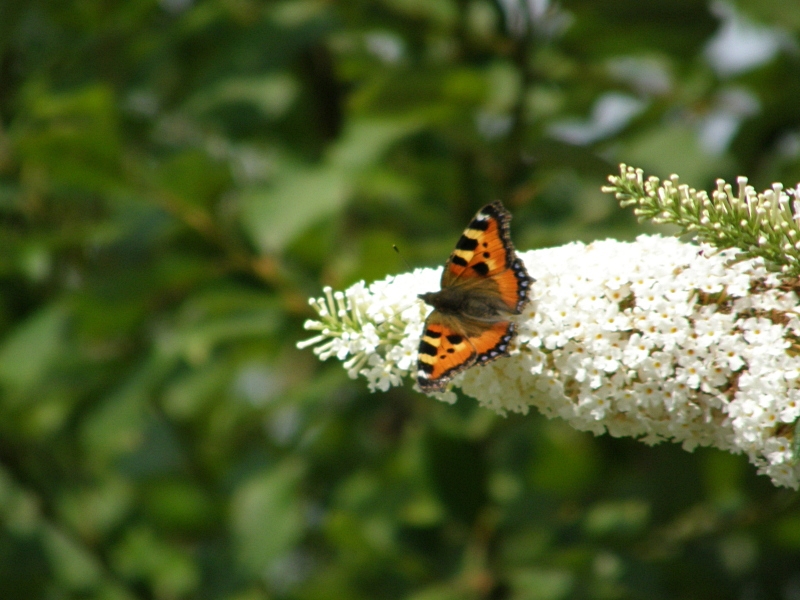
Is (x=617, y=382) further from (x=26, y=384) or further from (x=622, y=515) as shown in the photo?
(x=26, y=384)

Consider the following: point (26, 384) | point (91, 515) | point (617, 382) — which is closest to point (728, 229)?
point (617, 382)

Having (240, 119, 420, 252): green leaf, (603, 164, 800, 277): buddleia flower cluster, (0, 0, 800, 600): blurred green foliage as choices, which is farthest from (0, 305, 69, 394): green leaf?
(603, 164, 800, 277): buddleia flower cluster

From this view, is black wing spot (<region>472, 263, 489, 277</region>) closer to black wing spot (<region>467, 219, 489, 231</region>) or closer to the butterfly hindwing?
black wing spot (<region>467, 219, 489, 231</region>)

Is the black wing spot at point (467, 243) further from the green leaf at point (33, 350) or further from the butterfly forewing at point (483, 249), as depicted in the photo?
the green leaf at point (33, 350)

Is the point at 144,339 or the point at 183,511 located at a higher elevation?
the point at 144,339

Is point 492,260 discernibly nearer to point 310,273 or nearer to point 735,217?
point 735,217

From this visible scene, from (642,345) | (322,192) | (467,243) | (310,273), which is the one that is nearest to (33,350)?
Result: (310,273)

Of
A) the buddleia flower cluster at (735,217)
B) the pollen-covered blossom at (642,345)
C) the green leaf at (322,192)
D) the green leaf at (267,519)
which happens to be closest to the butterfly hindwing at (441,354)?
the pollen-covered blossom at (642,345)
